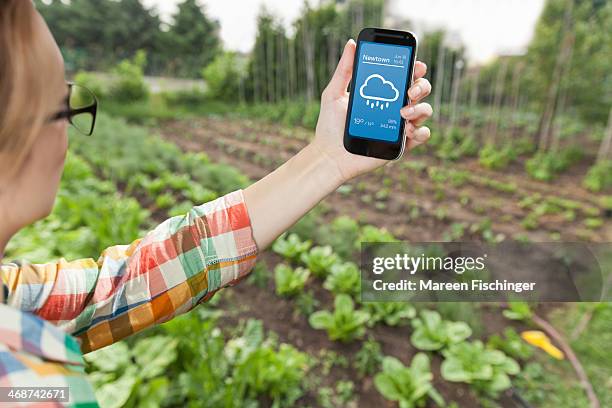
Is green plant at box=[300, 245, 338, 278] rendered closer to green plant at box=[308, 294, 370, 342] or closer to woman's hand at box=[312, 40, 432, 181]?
green plant at box=[308, 294, 370, 342]

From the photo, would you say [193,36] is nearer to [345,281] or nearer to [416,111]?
[345,281]

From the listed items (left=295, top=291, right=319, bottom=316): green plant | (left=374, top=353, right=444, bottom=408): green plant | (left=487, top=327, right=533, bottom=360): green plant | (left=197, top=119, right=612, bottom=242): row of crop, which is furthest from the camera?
(left=197, top=119, right=612, bottom=242): row of crop

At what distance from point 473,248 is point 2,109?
280 cm

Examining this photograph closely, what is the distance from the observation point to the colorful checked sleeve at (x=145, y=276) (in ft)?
1.95

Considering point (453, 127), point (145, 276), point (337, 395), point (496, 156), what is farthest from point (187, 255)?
point (453, 127)

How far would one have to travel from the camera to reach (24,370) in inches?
13.0

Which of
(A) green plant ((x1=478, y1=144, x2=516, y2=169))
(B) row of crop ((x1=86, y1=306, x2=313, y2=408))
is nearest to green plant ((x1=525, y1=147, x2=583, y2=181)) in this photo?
(A) green plant ((x1=478, y1=144, x2=516, y2=169))

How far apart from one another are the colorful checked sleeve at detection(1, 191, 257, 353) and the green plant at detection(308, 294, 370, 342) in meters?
1.18

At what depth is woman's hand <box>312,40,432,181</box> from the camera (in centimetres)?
66

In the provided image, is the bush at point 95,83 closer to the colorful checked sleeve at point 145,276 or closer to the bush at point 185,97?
the bush at point 185,97

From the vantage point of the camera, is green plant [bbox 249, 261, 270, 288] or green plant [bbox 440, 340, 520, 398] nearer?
green plant [bbox 440, 340, 520, 398]

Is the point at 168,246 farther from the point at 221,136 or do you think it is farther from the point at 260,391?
the point at 221,136

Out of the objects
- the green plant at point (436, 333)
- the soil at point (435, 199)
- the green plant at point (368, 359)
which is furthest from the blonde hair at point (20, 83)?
the soil at point (435, 199)

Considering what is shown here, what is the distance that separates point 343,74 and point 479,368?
4.38 feet
